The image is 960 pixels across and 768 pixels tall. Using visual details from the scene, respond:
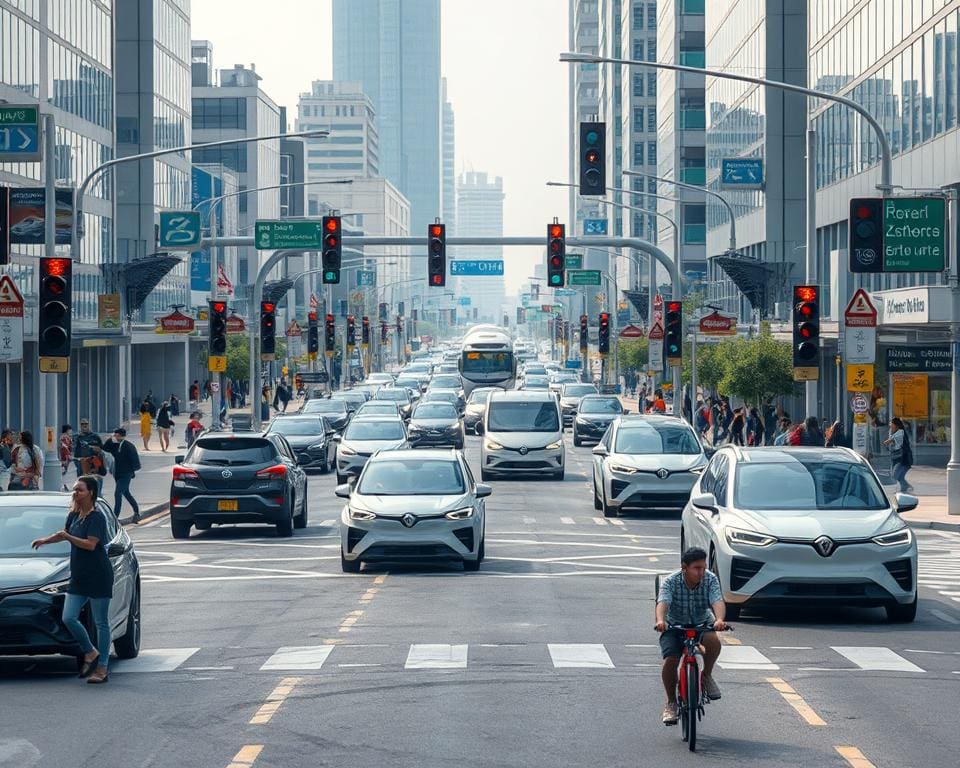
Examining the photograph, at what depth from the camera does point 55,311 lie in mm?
27094

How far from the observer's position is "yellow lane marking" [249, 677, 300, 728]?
12084 millimetres

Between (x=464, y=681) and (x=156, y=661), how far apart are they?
10.1 feet

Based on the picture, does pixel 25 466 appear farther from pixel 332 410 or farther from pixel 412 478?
pixel 332 410

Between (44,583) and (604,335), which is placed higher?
(604,335)

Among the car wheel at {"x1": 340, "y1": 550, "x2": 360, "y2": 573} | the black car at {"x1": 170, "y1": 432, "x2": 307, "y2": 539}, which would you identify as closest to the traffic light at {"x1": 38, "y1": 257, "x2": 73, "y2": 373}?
the black car at {"x1": 170, "y1": 432, "x2": 307, "y2": 539}

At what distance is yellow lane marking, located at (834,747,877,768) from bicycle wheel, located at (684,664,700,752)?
2.93ft

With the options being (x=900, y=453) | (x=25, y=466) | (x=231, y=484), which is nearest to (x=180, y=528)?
(x=231, y=484)

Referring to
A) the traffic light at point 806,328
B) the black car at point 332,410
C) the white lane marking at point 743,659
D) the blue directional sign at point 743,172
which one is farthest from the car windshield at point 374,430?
the blue directional sign at point 743,172

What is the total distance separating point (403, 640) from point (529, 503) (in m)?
19.4

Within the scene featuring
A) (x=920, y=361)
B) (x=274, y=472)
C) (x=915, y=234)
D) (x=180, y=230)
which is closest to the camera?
(x=274, y=472)

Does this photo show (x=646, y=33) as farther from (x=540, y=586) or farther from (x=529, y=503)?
(x=540, y=586)

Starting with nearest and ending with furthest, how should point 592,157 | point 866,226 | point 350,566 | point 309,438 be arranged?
point 350,566 → point 866,226 → point 592,157 → point 309,438

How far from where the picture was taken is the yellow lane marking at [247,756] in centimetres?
1045

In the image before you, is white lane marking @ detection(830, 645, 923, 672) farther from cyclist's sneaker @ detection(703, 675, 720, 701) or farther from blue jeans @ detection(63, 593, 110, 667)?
blue jeans @ detection(63, 593, 110, 667)
